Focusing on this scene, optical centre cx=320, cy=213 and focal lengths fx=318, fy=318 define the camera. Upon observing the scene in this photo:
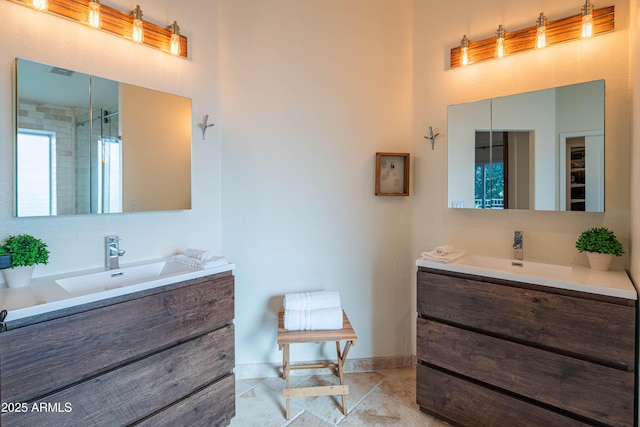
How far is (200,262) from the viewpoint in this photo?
1.75 metres

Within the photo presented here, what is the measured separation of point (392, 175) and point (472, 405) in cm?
152

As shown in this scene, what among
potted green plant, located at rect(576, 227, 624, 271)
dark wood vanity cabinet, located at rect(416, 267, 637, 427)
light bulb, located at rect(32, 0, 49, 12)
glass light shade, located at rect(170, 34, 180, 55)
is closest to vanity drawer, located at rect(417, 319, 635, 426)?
dark wood vanity cabinet, located at rect(416, 267, 637, 427)

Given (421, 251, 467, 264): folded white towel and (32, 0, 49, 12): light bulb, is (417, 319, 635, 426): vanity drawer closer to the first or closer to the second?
(421, 251, 467, 264): folded white towel

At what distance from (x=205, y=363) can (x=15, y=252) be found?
979 mm

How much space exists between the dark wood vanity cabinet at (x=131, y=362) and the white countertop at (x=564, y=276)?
128 cm

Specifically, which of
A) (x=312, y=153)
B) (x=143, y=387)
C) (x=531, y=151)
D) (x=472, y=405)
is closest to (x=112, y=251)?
(x=143, y=387)

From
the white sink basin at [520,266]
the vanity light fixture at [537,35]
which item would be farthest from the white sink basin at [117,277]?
the vanity light fixture at [537,35]

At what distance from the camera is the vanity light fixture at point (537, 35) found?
1676mm

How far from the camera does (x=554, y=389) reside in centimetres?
147

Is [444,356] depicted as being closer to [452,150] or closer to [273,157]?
[452,150]

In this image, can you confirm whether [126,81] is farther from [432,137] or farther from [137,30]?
[432,137]

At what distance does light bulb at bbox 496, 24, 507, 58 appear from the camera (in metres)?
1.95

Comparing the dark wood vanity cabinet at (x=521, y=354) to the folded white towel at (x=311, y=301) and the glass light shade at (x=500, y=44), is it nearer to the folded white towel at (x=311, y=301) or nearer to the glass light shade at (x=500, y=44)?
the folded white towel at (x=311, y=301)

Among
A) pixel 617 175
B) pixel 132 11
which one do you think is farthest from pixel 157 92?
pixel 617 175
